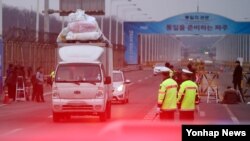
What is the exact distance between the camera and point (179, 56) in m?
131

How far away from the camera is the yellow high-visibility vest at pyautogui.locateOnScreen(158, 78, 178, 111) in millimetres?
14727

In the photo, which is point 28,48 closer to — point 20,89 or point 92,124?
point 20,89

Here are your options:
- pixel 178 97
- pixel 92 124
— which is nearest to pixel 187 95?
pixel 178 97

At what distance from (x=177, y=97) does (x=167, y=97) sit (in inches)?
10.1

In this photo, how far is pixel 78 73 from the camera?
78.9 ft

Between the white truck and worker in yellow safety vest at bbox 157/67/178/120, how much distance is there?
860cm

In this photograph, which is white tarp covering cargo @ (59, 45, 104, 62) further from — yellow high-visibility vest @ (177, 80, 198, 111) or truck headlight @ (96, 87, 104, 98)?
yellow high-visibility vest @ (177, 80, 198, 111)

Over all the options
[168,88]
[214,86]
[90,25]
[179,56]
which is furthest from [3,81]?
[179,56]

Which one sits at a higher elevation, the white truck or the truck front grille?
the white truck

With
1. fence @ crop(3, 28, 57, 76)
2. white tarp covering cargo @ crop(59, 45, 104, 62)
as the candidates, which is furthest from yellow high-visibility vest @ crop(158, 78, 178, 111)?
fence @ crop(3, 28, 57, 76)

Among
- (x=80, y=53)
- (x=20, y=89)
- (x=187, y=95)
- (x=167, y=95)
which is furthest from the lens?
(x=20, y=89)

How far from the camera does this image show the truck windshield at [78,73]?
2376 centimetres

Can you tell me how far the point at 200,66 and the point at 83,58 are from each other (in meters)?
21.4

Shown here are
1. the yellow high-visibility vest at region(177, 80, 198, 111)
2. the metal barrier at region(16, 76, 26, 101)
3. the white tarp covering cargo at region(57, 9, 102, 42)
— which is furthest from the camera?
the metal barrier at region(16, 76, 26, 101)
